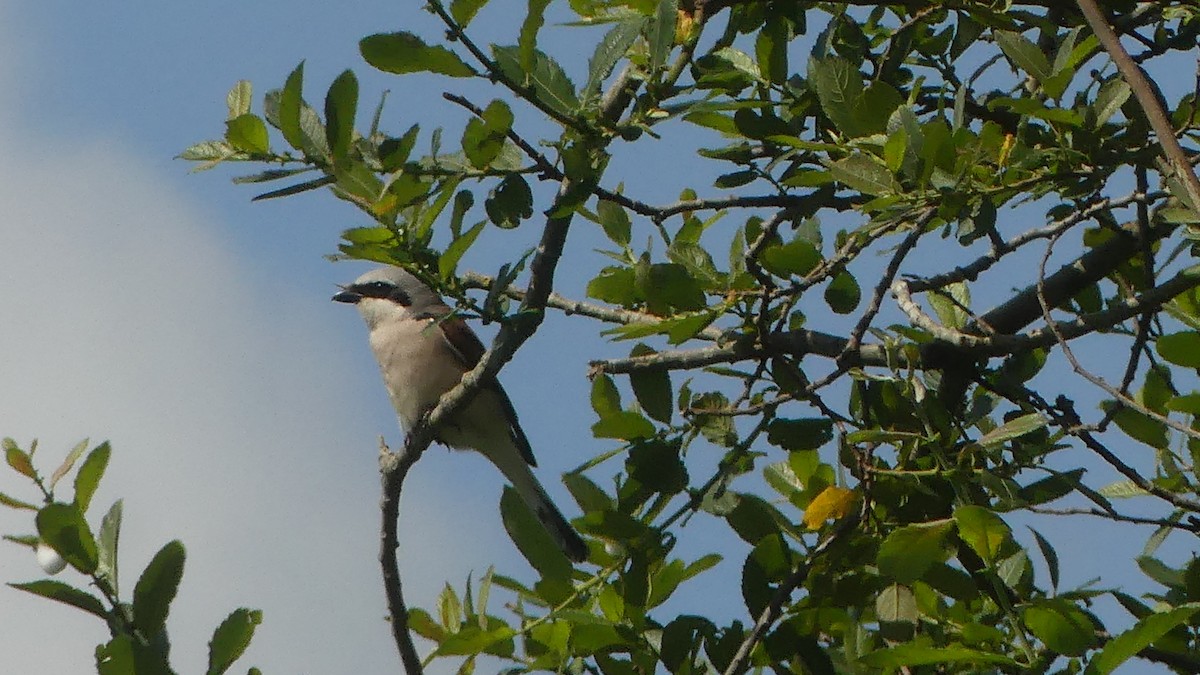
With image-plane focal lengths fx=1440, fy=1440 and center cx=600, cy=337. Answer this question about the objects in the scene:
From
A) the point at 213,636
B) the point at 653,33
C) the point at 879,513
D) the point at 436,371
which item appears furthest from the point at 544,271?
the point at 436,371

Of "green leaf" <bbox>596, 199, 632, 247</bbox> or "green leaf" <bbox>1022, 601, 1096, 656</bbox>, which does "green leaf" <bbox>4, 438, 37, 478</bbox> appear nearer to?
"green leaf" <bbox>596, 199, 632, 247</bbox>

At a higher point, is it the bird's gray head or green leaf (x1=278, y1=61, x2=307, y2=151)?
the bird's gray head

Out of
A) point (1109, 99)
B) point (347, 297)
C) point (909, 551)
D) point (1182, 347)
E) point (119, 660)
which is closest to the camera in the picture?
point (119, 660)

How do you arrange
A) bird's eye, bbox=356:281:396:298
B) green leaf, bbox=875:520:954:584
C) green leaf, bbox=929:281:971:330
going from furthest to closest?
bird's eye, bbox=356:281:396:298, green leaf, bbox=929:281:971:330, green leaf, bbox=875:520:954:584

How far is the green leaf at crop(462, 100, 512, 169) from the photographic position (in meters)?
2.70

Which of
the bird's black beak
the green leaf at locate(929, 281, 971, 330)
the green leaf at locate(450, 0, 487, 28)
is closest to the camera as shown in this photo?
the green leaf at locate(450, 0, 487, 28)

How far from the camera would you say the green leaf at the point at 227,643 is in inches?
93.9

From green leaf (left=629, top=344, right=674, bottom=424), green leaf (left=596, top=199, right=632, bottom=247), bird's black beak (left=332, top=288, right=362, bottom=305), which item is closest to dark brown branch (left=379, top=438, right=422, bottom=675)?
green leaf (left=629, top=344, right=674, bottom=424)

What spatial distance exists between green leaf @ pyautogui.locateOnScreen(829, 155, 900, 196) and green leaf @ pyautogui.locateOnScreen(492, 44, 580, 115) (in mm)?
538

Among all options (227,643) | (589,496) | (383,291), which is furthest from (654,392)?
(383,291)

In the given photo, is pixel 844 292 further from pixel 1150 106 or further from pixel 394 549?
pixel 394 549

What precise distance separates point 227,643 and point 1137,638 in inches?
59.2

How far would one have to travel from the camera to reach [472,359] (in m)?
6.71

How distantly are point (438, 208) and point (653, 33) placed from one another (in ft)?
1.76
